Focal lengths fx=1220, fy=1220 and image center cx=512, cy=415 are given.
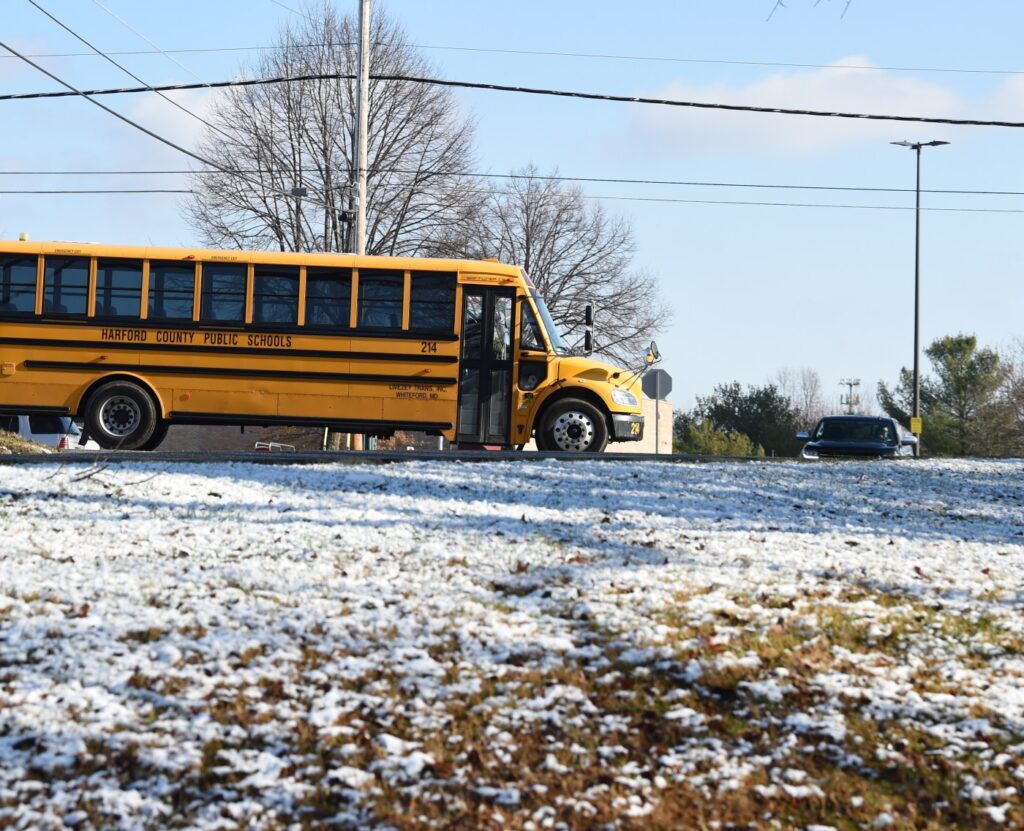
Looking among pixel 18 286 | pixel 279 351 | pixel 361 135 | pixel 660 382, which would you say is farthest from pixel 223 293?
pixel 660 382

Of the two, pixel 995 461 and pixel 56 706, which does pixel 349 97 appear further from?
pixel 56 706

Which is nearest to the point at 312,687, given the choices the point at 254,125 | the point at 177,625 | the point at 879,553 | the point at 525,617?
the point at 177,625

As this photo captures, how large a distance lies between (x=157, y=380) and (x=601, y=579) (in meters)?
10.8

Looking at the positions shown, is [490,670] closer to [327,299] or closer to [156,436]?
[327,299]

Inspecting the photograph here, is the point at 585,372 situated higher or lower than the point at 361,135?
lower

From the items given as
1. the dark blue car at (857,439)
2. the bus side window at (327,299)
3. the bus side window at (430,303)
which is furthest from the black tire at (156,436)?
the dark blue car at (857,439)

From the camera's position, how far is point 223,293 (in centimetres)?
1716

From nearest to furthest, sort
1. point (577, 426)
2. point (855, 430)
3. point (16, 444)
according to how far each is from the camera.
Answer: point (577, 426) < point (16, 444) < point (855, 430)

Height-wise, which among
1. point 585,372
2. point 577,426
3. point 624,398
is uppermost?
point 585,372

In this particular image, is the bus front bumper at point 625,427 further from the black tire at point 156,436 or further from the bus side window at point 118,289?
the bus side window at point 118,289

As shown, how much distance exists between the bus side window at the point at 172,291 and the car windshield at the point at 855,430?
12.3m

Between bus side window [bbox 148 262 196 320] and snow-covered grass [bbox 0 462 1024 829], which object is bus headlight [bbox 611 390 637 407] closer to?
bus side window [bbox 148 262 196 320]

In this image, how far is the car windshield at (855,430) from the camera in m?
23.3

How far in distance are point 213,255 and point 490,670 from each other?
1230cm
